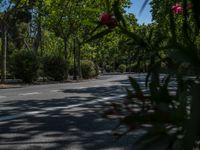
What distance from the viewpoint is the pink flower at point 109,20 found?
8.42 feet

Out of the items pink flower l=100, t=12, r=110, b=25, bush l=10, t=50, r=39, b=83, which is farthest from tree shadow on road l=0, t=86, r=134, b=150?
bush l=10, t=50, r=39, b=83

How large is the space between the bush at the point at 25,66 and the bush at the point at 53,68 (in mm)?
4053

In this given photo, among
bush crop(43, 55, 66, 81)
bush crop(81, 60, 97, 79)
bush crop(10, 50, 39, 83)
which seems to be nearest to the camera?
bush crop(10, 50, 39, 83)

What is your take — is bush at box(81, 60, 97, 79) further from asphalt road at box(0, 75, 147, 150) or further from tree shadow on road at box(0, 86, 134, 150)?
tree shadow on road at box(0, 86, 134, 150)

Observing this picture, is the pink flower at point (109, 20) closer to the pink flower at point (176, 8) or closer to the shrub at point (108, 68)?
the pink flower at point (176, 8)

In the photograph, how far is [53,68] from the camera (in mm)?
39750

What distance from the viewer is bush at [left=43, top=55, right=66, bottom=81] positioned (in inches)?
1565

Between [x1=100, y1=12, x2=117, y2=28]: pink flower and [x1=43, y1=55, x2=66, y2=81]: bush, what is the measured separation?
121ft

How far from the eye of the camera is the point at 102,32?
2639mm

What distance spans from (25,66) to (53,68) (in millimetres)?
5304

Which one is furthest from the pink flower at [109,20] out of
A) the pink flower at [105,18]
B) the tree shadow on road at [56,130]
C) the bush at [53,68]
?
the bush at [53,68]

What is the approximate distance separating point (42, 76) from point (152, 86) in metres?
36.4

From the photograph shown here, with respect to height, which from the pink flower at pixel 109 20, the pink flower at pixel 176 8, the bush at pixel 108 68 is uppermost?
the bush at pixel 108 68

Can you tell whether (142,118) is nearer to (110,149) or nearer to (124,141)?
(110,149)
